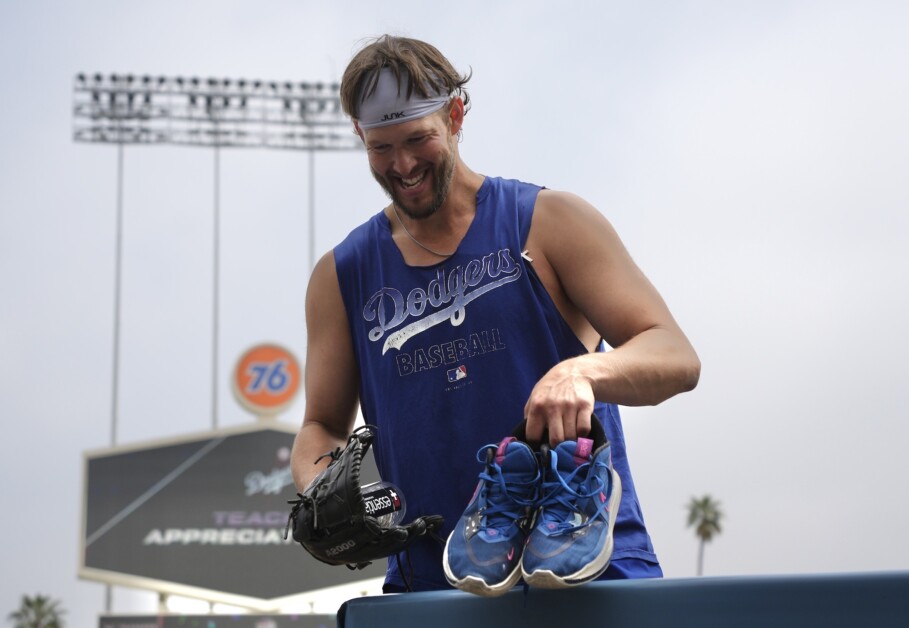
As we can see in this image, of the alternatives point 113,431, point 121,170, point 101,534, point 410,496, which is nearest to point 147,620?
point 101,534

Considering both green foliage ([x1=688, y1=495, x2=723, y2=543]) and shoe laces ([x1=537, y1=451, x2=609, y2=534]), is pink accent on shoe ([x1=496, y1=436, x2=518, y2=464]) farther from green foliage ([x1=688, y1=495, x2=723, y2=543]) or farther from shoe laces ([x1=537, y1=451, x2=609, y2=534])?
green foliage ([x1=688, y1=495, x2=723, y2=543])

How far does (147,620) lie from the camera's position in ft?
90.8

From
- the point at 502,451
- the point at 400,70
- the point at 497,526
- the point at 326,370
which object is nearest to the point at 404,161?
the point at 400,70

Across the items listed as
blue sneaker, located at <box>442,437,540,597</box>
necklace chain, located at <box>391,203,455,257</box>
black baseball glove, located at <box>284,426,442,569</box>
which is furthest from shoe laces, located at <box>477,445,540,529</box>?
necklace chain, located at <box>391,203,455,257</box>

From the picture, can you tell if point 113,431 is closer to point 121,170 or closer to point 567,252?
point 121,170

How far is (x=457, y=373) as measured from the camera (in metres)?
2.66

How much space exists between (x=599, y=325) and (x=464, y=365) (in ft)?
0.99

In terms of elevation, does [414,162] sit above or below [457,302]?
above

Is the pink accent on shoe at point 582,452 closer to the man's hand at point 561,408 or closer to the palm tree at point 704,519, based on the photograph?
the man's hand at point 561,408

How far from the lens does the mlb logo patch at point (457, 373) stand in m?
2.66

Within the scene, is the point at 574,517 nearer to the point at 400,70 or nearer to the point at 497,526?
the point at 497,526

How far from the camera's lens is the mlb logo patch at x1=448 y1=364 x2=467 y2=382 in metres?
2.66

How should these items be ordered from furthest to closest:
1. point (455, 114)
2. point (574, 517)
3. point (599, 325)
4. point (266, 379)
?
point (266, 379), point (455, 114), point (599, 325), point (574, 517)

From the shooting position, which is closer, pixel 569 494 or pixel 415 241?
pixel 569 494
